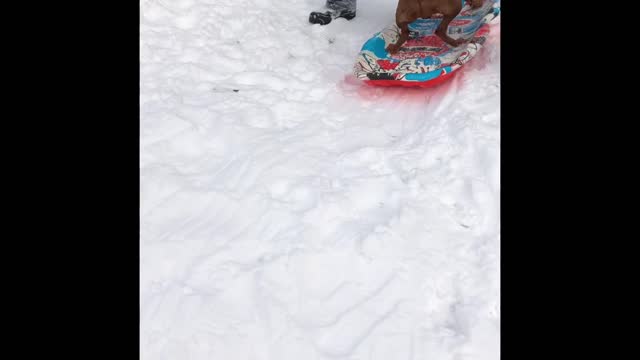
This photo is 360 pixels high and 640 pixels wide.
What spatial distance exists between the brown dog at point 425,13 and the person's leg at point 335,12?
1.03 metres

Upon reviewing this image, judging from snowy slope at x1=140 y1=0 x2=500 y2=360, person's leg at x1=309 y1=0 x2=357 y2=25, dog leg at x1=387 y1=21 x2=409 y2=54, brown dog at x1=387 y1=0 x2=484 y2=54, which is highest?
brown dog at x1=387 y1=0 x2=484 y2=54

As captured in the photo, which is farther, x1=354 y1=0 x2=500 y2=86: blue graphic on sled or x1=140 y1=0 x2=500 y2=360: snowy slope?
x1=354 y1=0 x2=500 y2=86: blue graphic on sled

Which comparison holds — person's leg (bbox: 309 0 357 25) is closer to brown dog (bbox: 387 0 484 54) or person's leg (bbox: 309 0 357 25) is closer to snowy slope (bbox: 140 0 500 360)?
snowy slope (bbox: 140 0 500 360)

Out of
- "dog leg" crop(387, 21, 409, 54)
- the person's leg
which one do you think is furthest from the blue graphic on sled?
the person's leg

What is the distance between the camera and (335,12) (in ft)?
14.0

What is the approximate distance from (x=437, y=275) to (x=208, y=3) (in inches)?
135

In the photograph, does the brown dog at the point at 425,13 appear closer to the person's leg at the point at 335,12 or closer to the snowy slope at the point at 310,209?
the snowy slope at the point at 310,209

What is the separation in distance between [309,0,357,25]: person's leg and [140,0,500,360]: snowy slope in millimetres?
748

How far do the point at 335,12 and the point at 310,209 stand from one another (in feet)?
9.24

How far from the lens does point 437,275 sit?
5.82ft

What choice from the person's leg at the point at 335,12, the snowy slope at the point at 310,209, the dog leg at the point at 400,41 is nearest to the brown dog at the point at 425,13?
the dog leg at the point at 400,41

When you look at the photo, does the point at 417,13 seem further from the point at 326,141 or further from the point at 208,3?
the point at 208,3

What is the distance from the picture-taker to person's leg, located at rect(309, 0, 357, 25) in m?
4.11

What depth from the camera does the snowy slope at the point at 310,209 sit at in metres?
1.57
